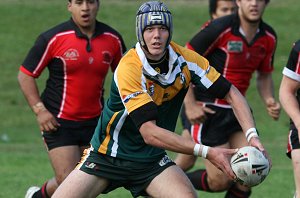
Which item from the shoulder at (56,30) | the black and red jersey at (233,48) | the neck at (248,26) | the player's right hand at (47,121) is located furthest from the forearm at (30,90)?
the neck at (248,26)

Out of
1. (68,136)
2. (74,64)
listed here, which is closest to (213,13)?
(74,64)

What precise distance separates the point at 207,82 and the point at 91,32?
7.66ft

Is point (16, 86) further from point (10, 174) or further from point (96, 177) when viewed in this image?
point (96, 177)

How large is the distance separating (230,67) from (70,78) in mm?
1803

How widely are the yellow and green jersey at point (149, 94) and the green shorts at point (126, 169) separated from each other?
0.05 metres

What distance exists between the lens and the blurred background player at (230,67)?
1052cm

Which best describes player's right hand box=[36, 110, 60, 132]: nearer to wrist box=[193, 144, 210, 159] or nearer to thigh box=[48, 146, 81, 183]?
thigh box=[48, 146, 81, 183]

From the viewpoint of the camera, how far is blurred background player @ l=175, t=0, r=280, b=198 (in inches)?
414

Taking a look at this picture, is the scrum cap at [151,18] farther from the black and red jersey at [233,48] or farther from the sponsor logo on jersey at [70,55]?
the black and red jersey at [233,48]

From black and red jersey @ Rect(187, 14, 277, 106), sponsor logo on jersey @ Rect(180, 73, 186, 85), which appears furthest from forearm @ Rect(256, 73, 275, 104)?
sponsor logo on jersey @ Rect(180, 73, 186, 85)

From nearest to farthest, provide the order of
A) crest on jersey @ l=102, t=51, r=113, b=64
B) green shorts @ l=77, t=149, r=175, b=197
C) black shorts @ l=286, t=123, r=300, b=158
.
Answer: green shorts @ l=77, t=149, r=175, b=197 < black shorts @ l=286, t=123, r=300, b=158 < crest on jersey @ l=102, t=51, r=113, b=64

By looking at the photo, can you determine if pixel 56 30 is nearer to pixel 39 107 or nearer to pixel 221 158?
pixel 39 107

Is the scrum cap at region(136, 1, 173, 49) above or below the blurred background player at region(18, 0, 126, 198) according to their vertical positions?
above

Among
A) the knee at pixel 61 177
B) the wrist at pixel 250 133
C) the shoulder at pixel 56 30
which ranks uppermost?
the shoulder at pixel 56 30
